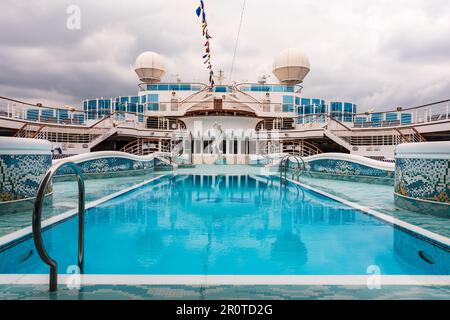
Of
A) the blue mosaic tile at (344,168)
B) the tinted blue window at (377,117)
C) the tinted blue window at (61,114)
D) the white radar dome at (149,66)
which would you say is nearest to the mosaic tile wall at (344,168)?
the blue mosaic tile at (344,168)

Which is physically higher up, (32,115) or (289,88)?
(289,88)

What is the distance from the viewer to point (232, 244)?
3084mm

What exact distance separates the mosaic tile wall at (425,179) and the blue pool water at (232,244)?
102 centimetres

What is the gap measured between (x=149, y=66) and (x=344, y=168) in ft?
85.7

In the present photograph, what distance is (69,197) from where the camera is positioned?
19.8 feet

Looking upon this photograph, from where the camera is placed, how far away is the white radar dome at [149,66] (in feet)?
101

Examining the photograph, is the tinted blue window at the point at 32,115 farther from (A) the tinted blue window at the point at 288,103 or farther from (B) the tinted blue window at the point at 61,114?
(A) the tinted blue window at the point at 288,103

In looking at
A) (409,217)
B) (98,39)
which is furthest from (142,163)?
(409,217)

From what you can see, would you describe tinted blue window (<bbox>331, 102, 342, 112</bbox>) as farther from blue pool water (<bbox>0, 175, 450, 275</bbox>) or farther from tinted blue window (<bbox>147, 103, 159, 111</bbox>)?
blue pool water (<bbox>0, 175, 450, 275</bbox>)

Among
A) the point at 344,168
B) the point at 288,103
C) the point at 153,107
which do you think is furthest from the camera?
the point at 153,107

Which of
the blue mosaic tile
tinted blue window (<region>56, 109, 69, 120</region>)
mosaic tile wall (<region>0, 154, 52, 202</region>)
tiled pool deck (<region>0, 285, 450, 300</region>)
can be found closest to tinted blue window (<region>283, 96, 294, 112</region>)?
the blue mosaic tile

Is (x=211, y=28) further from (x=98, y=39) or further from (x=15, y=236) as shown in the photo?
(x=15, y=236)

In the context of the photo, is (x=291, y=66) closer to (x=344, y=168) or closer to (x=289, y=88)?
(x=289, y=88)

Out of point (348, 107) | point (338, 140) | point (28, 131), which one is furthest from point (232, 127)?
point (348, 107)
